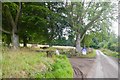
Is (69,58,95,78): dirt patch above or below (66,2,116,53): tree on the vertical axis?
below

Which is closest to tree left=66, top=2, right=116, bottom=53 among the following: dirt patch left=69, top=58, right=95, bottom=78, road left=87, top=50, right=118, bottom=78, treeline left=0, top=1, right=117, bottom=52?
treeline left=0, top=1, right=117, bottom=52

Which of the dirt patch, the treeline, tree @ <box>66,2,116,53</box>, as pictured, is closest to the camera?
the dirt patch

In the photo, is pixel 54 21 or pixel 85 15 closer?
pixel 54 21

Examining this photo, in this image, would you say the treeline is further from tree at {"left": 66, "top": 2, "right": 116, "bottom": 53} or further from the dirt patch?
the dirt patch

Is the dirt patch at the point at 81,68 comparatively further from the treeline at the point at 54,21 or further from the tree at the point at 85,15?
the tree at the point at 85,15

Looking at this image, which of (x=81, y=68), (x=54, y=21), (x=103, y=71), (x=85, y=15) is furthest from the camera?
(x=85, y=15)

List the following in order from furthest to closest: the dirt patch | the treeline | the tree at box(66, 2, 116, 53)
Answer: the tree at box(66, 2, 116, 53)
the treeline
the dirt patch

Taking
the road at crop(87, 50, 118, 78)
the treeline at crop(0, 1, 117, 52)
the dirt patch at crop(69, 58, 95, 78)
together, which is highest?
the treeline at crop(0, 1, 117, 52)

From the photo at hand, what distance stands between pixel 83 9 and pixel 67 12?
191cm

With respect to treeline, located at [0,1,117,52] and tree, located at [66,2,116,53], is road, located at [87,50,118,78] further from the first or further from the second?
tree, located at [66,2,116,53]

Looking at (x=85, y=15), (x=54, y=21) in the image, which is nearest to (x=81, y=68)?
(x=54, y=21)

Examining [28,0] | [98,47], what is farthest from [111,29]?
[98,47]

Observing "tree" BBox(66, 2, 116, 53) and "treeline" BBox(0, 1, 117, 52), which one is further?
"tree" BBox(66, 2, 116, 53)

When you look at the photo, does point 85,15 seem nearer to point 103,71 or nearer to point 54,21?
point 54,21
